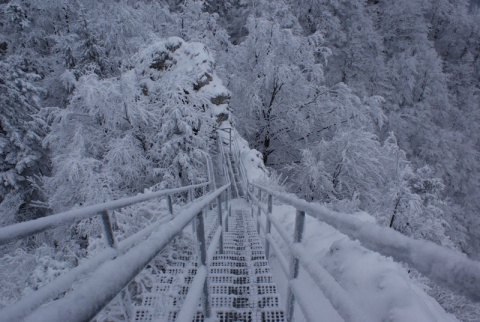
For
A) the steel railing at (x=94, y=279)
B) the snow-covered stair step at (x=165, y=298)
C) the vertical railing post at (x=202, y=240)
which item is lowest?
the snow-covered stair step at (x=165, y=298)

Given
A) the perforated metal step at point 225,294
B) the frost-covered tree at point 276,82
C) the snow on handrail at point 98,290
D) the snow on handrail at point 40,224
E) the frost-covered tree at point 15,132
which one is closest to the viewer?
the snow on handrail at point 98,290

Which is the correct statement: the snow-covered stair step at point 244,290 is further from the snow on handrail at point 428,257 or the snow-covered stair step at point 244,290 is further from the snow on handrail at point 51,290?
→ the snow on handrail at point 428,257

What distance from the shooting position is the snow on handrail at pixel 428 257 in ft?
1.71

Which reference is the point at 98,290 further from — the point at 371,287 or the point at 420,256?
the point at 371,287

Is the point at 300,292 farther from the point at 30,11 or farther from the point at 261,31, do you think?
the point at 30,11

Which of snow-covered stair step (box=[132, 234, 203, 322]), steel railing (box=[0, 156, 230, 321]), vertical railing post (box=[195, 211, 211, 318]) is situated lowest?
snow-covered stair step (box=[132, 234, 203, 322])

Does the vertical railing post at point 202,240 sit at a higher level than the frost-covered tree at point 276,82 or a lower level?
lower

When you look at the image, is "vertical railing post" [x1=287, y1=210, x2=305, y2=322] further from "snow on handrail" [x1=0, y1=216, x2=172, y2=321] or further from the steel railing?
"snow on handrail" [x1=0, y1=216, x2=172, y2=321]

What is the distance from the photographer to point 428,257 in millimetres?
617

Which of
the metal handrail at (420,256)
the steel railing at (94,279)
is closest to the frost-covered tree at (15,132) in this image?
the steel railing at (94,279)

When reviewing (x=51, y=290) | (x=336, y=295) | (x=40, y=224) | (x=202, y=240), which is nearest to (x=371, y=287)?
(x=336, y=295)

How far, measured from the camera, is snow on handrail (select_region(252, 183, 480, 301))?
521mm

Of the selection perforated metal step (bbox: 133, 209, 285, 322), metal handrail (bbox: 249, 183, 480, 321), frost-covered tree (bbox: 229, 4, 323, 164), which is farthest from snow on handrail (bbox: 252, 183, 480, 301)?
frost-covered tree (bbox: 229, 4, 323, 164)

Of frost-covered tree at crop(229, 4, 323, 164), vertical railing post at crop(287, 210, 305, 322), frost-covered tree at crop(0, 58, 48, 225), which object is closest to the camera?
vertical railing post at crop(287, 210, 305, 322)
